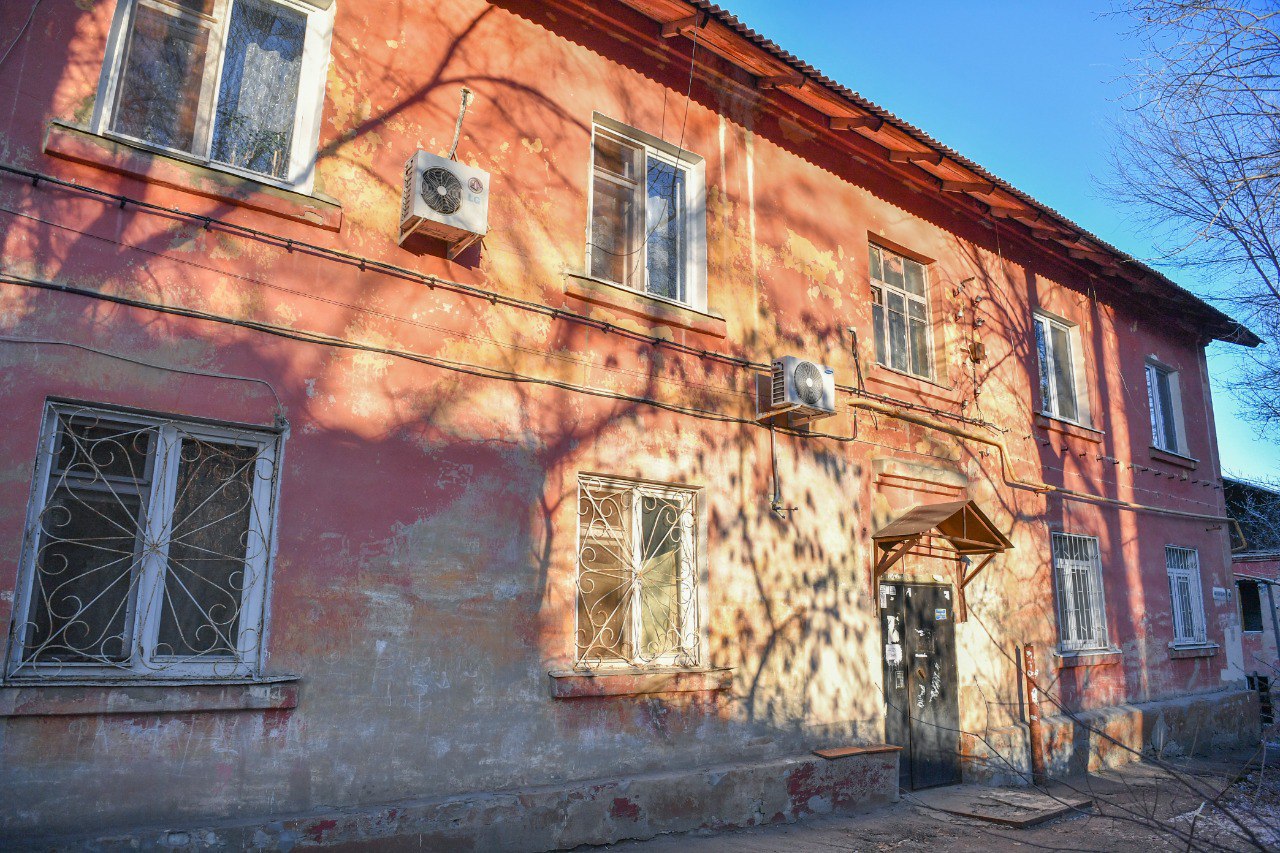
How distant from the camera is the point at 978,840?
7066 mm

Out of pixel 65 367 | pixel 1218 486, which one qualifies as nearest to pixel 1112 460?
pixel 1218 486

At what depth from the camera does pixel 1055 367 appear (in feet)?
39.6

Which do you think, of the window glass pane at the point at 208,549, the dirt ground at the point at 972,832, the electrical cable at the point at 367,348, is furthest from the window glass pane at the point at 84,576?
the dirt ground at the point at 972,832

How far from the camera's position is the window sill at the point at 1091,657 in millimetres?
10484

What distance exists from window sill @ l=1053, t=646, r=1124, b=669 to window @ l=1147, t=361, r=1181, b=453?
4.09 metres

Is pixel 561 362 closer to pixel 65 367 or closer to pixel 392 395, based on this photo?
pixel 392 395

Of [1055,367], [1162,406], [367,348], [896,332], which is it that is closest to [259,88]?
[367,348]

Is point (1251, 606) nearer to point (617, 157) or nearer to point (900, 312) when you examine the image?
point (900, 312)

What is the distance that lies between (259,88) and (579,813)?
5150mm

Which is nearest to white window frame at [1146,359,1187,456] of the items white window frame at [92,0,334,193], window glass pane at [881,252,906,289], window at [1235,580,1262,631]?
window glass pane at [881,252,906,289]

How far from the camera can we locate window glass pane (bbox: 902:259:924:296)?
10148 millimetres

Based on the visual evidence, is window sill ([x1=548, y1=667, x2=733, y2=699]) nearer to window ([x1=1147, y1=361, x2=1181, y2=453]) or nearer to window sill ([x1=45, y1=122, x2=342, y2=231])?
window sill ([x1=45, y1=122, x2=342, y2=231])

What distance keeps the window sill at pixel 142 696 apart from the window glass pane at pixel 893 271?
24.2 feet

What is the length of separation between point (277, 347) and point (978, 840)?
6.35 m
